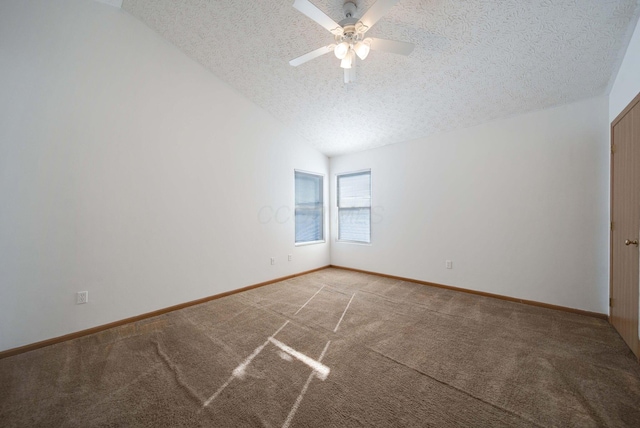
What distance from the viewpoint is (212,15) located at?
252 centimetres

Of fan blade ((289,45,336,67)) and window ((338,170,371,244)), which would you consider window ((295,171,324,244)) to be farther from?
fan blade ((289,45,336,67))

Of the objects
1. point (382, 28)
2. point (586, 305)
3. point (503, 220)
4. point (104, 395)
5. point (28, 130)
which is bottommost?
point (104, 395)

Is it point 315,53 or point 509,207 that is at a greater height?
point 315,53

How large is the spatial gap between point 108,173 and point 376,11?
9.52ft

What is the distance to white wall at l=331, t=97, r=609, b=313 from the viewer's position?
2.67 meters

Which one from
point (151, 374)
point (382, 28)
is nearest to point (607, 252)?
point (382, 28)

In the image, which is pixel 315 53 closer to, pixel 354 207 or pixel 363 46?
pixel 363 46

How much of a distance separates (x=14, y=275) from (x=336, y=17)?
3634 millimetres

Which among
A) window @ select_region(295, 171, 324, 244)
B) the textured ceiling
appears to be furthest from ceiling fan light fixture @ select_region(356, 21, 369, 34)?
window @ select_region(295, 171, 324, 244)

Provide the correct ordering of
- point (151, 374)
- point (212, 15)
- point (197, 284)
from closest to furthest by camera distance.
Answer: point (151, 374) → point (212, 15) → point (197, 284)

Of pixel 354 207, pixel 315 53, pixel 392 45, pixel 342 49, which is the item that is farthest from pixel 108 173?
pixel 354 207

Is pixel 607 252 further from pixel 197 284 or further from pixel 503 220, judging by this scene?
pixel 197 284

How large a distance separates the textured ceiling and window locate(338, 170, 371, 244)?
50.2 inches

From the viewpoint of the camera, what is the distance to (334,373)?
1755 millimetres
